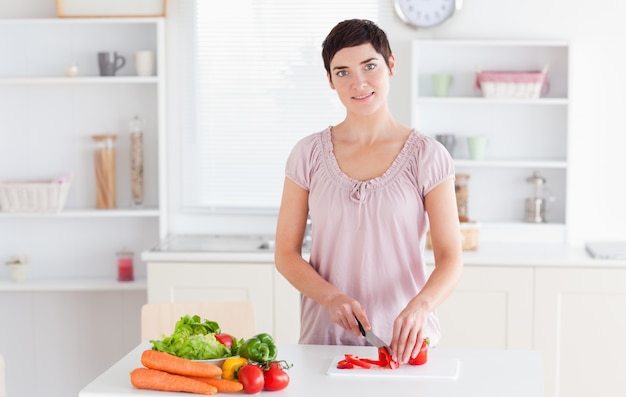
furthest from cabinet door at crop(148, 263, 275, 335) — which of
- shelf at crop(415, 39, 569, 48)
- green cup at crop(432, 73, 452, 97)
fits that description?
shelf at crop(415, 39, 569, 48)

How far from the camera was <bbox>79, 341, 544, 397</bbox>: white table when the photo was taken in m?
2.16

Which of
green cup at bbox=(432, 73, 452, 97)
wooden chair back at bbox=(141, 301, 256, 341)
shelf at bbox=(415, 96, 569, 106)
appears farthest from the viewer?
green cup at bbox=(432, 73, 452, 97)

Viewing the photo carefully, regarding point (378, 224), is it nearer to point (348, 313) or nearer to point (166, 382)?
point (348, 313)

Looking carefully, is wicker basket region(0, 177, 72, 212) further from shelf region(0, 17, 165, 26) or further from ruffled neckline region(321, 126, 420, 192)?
ruffled neckline region(321, 126, 420, 192)

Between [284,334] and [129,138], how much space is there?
3.85 ft

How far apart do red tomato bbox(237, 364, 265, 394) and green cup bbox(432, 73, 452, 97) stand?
236 centimetres

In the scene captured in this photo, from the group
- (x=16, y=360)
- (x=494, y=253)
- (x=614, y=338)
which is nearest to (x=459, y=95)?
(x=494, y=253)

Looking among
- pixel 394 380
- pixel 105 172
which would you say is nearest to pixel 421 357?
pixel 394 380

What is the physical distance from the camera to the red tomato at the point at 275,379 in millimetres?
2158

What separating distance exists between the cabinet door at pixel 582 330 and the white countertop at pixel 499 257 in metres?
0.04

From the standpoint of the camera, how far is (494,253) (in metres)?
4.01

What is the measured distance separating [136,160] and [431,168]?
2.16m

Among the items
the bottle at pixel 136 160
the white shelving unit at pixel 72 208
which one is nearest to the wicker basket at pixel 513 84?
the white shelving unit at pixel 72 208

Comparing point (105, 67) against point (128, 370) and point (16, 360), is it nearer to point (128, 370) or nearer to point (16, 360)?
point (16, 360)
